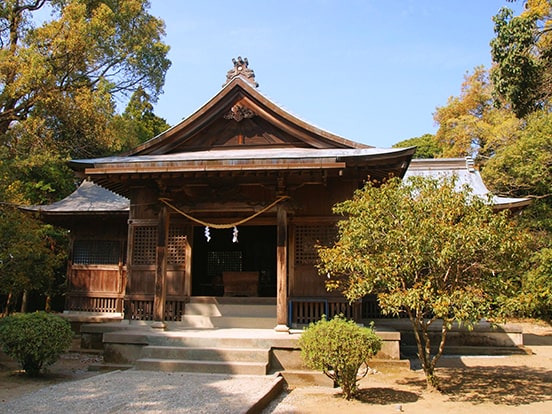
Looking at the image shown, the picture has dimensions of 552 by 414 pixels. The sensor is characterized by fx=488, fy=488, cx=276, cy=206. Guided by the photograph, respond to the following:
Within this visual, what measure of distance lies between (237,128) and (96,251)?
6.59 metres

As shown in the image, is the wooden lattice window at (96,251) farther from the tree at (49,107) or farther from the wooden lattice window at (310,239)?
the wooden lattice window at (310,239)

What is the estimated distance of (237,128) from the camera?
44.0 ft

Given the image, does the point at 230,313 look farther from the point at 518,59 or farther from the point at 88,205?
the point at 518,59

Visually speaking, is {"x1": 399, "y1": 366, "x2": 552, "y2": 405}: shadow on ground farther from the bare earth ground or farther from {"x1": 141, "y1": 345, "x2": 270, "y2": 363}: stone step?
{"x1": 141, "y1": 345, "x2": 270, "y2": 363}: stone step

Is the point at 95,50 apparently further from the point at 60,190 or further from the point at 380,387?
the point at 380,387

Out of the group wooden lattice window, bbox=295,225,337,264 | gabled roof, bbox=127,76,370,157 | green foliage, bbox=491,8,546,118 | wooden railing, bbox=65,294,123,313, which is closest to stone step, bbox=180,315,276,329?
wooden lattice window, bbox=295,225,337,264

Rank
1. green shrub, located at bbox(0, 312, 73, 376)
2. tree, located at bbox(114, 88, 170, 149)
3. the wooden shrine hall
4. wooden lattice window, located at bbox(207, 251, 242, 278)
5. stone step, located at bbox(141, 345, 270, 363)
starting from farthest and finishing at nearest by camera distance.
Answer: tree, located at bbox(114, 88, 170, 149), wooden lattice window, located at bbox(207, 251, 242, 278), the wooden shrine hall, stone step, located at bbox(141, 345, 270, 363), green shrub, located at bbox(0, 312, 73, 376)

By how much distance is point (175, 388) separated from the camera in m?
7.89

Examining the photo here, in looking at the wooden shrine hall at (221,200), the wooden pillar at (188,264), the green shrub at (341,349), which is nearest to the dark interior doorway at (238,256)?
the wooden shrine hall at (221,200)

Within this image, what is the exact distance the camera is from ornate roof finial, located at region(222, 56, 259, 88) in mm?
13102

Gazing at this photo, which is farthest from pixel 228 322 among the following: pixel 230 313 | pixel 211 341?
pixel 211 341

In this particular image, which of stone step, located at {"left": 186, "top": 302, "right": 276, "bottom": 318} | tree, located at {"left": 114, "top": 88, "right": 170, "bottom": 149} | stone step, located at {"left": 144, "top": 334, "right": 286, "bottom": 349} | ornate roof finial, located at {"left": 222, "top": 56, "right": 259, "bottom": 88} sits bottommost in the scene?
stone step, located at {"left": 144, "top": 334, "right": 286, "bottom": 349}

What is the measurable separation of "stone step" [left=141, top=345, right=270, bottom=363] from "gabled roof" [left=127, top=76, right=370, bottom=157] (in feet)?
18.4

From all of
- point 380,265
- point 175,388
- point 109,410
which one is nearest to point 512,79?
point 380,265
